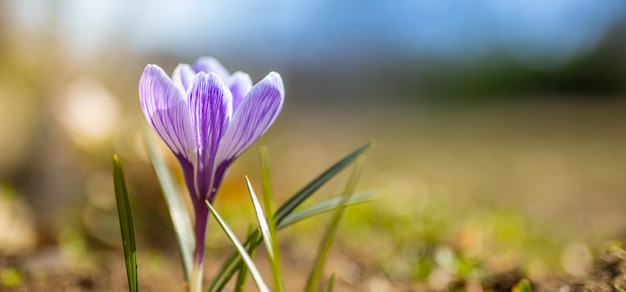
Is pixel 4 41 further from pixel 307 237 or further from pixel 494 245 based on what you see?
pixel 494 245

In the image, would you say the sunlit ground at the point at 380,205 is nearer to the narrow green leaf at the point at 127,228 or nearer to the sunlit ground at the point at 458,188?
the sunlit ground at the point at 458,188

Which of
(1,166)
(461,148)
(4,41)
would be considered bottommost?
(461,148)

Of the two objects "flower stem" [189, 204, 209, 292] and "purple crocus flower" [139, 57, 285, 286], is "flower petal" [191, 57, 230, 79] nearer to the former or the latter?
"purple crocus flower" [139, 57, 285, 286]

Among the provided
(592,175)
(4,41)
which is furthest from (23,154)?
(592,175)

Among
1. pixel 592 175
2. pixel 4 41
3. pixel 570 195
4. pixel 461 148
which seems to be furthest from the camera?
pixel 461 148

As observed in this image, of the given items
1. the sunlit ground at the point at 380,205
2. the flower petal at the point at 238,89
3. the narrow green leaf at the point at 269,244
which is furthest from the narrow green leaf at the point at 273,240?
the sunlit ground at the point at 380,205

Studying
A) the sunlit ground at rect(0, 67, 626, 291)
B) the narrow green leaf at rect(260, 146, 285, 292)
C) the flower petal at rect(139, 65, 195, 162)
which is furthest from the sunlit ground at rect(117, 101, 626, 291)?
the flower petal at rect(139, 65, 195, 162)
